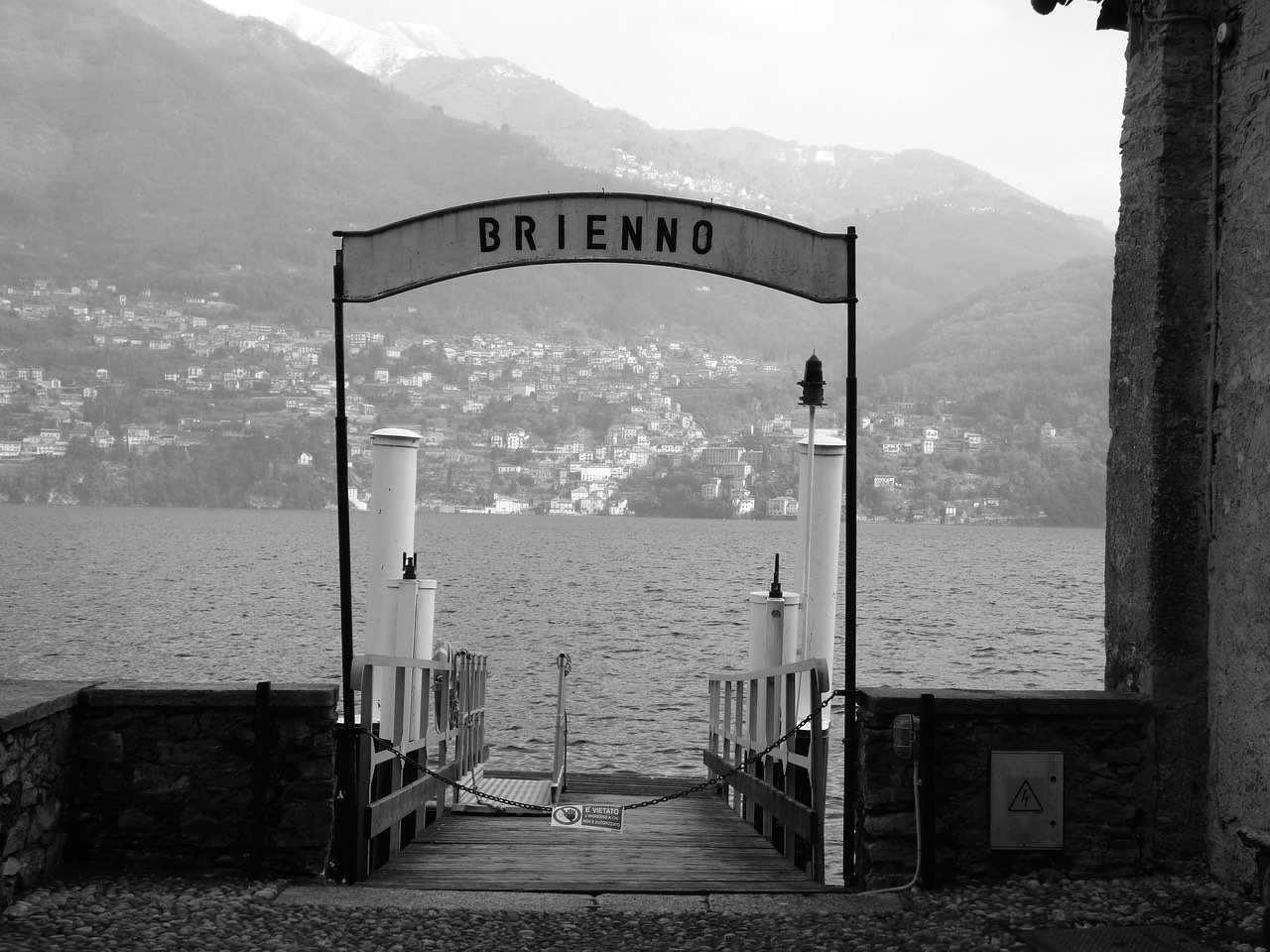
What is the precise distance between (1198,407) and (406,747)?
4.56 metres

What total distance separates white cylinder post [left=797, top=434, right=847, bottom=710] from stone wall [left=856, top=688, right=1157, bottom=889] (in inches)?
159

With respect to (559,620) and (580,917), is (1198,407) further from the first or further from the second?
(559,620)

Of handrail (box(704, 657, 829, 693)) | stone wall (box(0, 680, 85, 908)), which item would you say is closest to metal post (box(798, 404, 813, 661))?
handrail (box(704, 657, 829, 693))

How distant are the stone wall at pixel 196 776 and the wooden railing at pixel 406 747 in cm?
37

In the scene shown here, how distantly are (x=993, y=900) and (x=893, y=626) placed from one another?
46633 mm

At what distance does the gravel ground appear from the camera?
15.6 feet

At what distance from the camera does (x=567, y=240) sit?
604cm

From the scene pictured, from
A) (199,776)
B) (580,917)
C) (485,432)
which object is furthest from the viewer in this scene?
(485,432)

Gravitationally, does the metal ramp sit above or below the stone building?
below

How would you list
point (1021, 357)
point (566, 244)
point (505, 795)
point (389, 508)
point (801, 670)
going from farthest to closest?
point (1021, 357)
point (389, 508)
point (505, 795)
point (801, 670)
point (566, 244)

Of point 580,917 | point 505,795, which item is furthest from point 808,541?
point 580,917

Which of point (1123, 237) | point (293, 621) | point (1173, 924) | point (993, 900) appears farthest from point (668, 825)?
point (293, 621)

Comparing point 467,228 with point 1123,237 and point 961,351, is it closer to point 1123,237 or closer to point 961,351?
point 1123,237

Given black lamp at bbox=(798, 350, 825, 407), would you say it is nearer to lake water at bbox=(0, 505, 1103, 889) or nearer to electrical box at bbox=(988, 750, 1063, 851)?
electrical box at bbox=(988, 750, 1063, 851)
